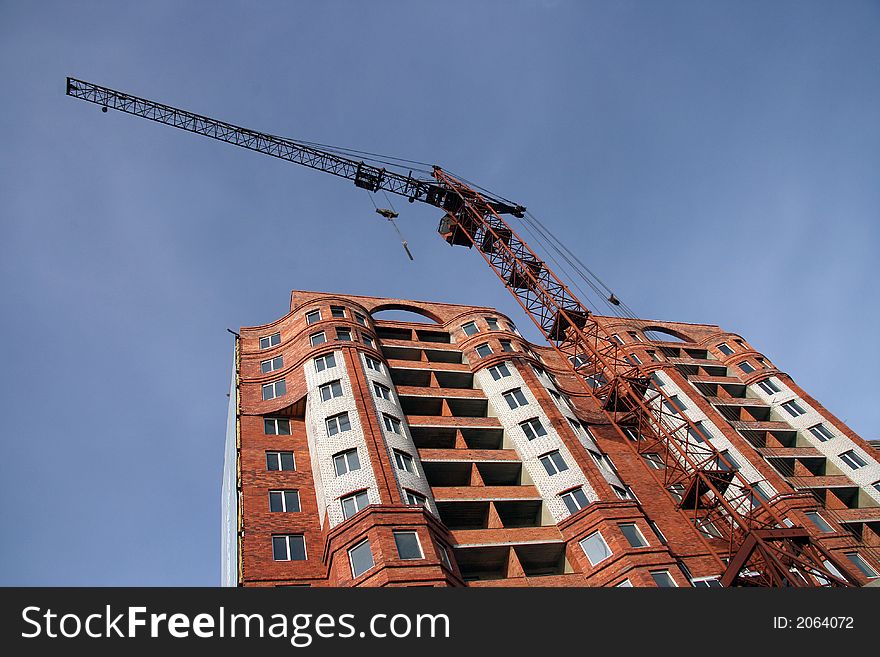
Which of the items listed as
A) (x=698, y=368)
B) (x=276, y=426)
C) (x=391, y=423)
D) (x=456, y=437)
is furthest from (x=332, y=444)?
(x=698, y=368)

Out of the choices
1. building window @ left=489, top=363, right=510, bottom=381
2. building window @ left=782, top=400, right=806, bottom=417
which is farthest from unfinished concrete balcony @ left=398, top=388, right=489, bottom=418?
building window @ left=782, top=400, right=806, bottom=417

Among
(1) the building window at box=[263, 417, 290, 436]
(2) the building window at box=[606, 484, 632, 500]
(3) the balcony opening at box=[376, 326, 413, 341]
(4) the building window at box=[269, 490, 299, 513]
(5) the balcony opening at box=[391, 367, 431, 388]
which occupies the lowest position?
(2) the building window at box=[606, 484, 632, 500]

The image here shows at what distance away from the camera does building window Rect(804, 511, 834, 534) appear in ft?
140

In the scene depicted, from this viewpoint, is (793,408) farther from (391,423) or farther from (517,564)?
(391,423)

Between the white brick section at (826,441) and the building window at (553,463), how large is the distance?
25672 mm

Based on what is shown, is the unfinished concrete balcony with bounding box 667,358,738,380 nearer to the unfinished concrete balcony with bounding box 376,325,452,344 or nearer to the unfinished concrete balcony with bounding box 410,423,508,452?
the unfinished concrete balcony with bounding box 376,325,452,344

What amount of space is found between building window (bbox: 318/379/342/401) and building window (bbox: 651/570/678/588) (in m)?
20.2

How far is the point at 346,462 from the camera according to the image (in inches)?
1368

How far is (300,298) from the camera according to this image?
52781mm

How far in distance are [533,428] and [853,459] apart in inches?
1087
